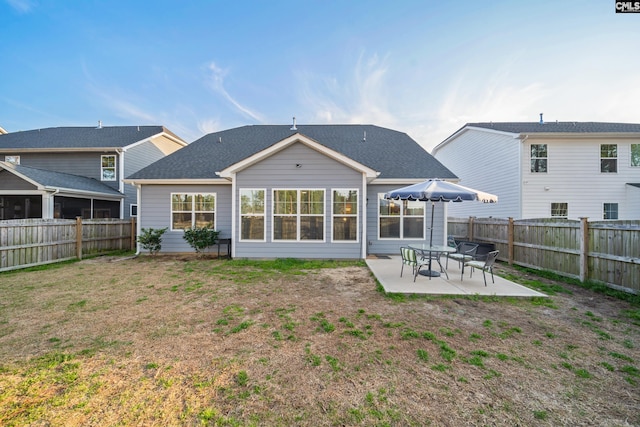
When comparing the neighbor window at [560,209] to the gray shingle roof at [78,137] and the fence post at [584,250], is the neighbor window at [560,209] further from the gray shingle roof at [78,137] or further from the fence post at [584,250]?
the gray shingle roof at [78,137]

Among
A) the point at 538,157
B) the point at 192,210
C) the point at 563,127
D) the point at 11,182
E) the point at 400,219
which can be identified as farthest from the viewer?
the point at 563,127

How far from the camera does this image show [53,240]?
8734mm

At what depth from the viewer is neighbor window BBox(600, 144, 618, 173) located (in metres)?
12.5

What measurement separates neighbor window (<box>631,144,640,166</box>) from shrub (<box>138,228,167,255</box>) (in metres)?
21.9

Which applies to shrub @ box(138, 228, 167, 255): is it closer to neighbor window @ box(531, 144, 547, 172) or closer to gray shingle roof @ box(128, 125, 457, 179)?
gray shingle roof @ box(128, 125, 457, 179)

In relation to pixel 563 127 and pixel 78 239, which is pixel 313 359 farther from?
pixel 563 127

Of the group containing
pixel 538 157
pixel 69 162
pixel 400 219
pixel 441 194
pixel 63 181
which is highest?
pixel 69 162

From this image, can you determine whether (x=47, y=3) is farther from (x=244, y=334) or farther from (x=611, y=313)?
(x=611, y=313)

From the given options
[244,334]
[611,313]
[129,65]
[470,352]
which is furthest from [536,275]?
[129,65]

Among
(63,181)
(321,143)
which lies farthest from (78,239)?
(321,143)

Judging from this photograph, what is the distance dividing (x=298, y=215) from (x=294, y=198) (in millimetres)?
628

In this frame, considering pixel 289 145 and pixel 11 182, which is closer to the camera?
pixel 289 145

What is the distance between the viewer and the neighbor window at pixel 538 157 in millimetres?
12594

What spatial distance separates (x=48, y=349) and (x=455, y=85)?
53.8 ft
